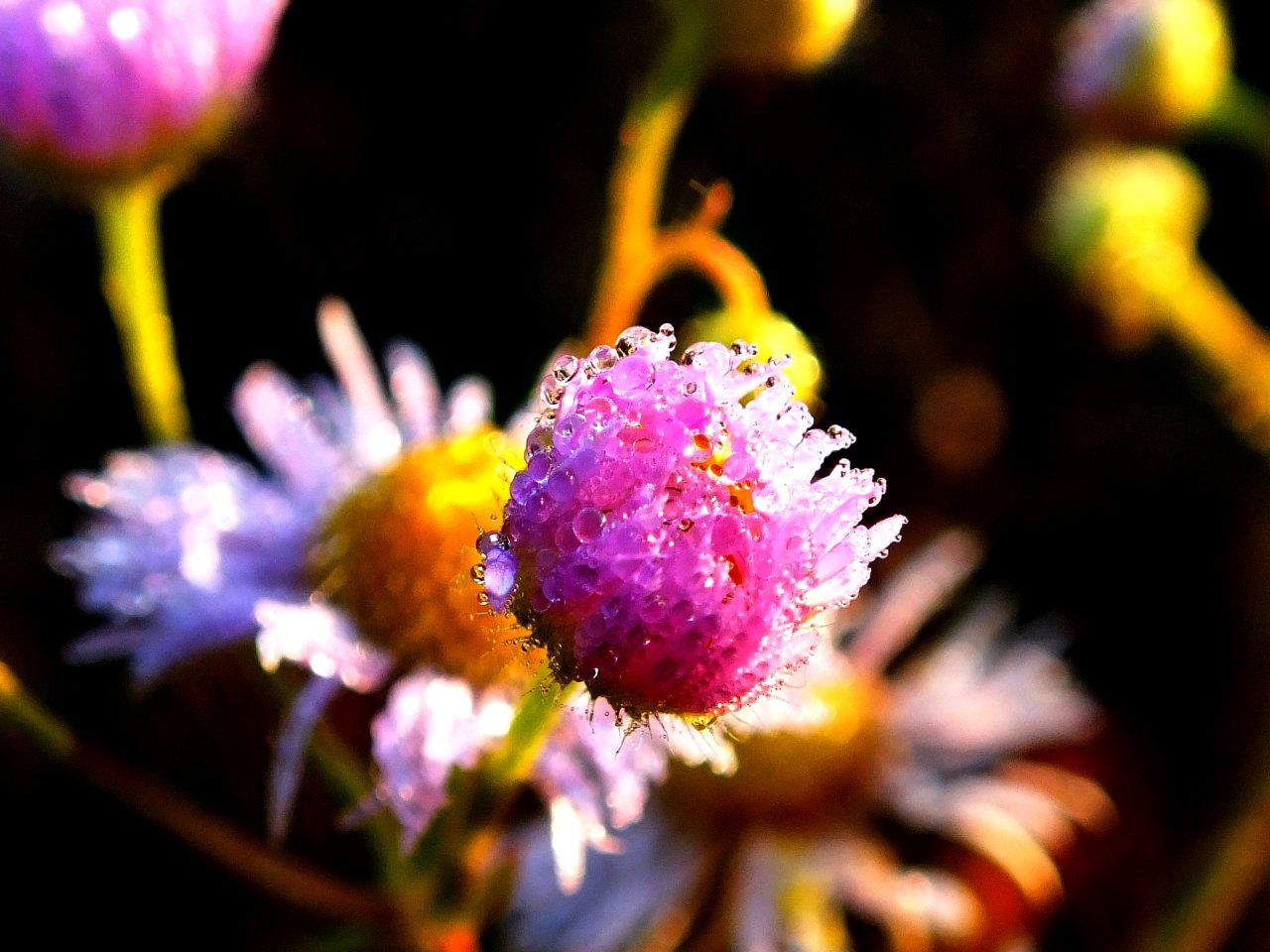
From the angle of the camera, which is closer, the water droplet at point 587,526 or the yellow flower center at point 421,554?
the water droplet at point 587,526

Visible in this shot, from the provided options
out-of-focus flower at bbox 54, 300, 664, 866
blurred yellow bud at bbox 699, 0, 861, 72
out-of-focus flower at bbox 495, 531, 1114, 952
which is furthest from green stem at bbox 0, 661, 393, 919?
blurred yellow bud at bbox 699, 0, 861, 72

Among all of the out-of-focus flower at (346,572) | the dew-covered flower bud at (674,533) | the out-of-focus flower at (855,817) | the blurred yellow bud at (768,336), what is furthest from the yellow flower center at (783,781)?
the dew-covered flower bud at (674,533)

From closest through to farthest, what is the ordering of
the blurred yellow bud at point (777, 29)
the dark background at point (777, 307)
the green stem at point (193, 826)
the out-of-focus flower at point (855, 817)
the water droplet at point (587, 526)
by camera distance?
the water droplet at point (587, 526) → the green stem at point (193, 826) → the blurred yellow bud at point (777, 29) → the out-of-focus flower at point (855, 817) → the dark background at point (777, 307)

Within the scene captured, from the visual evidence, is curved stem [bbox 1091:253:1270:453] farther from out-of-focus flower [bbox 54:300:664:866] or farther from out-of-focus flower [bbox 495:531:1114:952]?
out-of-focus flower [bbox 54:300:664:866]

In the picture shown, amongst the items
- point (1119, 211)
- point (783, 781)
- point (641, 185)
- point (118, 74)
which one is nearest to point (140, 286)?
point (118, 74)

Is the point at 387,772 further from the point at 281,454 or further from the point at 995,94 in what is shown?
the point at 995,94

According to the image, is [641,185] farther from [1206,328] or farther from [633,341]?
[1206,328]

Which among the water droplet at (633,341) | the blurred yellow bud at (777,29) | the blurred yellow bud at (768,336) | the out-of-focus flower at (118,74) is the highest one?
the out-of-focus flower at (118,74)

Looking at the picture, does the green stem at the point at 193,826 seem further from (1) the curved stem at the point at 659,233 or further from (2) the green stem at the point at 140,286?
(1) the curved stem at the point at 659,233
